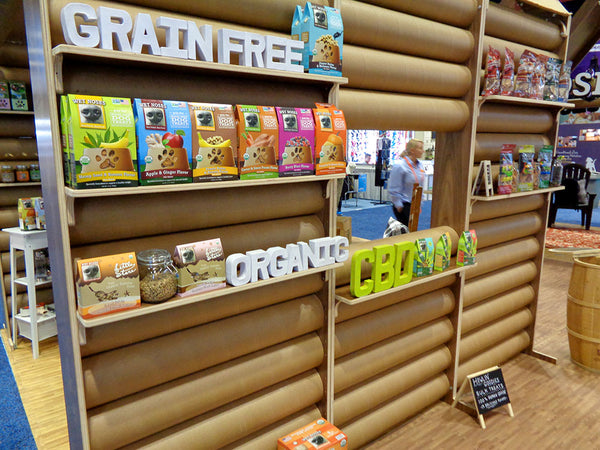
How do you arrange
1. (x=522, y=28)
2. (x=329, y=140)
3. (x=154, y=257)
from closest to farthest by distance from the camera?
1. (x=154, y=257)
2. (x=329, y=140)
3. (x=522, y=28)

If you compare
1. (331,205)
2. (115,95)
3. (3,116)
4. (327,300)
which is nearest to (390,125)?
(331,205)

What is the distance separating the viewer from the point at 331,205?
97.0 inches

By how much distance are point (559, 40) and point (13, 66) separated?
5.43 metres

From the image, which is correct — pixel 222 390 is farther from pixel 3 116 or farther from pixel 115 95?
pixel 3 116

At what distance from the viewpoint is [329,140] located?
2.16 meters

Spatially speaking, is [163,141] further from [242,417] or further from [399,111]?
[399,111]

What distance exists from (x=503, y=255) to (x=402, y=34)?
6.96ft

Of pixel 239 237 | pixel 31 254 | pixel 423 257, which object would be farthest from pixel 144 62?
pixel 31 254

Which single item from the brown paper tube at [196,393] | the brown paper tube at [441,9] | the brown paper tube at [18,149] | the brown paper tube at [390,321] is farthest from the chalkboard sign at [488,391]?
the brown paper tube at [18,149]

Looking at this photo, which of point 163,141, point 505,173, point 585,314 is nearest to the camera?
point 163,141

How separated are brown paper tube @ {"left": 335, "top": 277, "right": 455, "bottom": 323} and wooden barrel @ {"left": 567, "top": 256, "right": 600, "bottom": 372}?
50.0 inches

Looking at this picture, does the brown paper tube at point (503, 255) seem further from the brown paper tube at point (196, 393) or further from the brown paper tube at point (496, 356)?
the brown paper tube at point (196, 393)

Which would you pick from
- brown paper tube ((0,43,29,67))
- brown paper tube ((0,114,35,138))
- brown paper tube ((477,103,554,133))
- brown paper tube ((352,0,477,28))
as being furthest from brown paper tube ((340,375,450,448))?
brown paper tube ((0,43,29,67))

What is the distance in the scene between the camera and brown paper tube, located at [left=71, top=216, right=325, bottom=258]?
A: 1837mm
